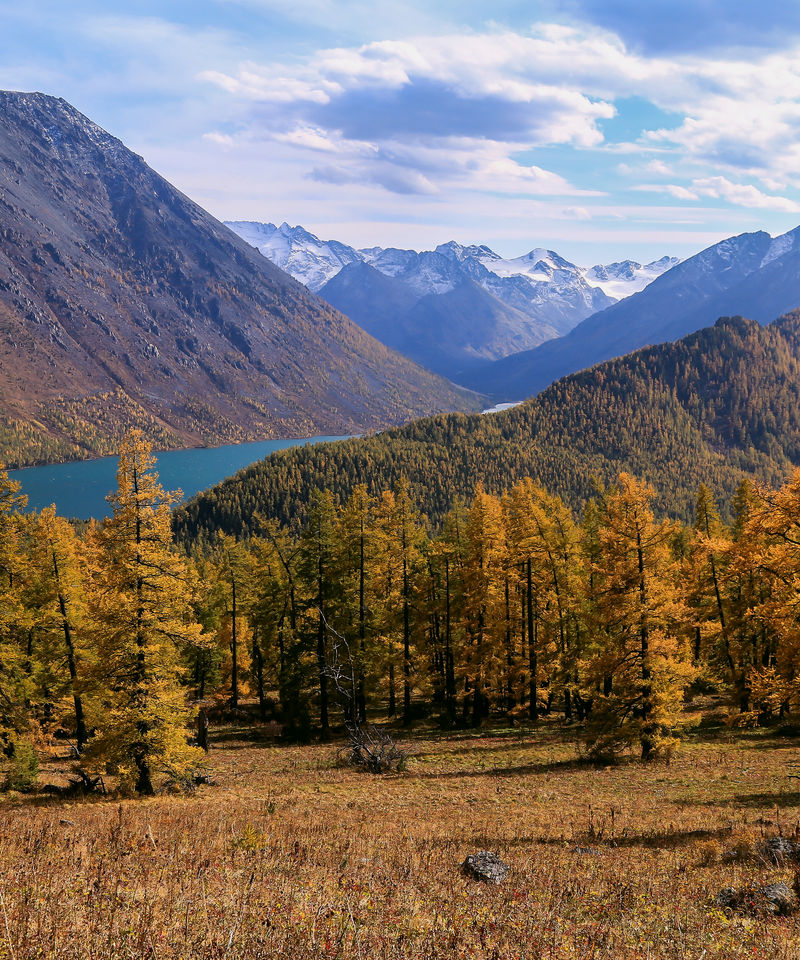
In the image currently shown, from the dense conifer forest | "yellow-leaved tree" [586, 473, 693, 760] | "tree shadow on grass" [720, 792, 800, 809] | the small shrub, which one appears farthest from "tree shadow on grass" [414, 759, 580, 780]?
the small shrub

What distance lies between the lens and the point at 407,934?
7.84 metres

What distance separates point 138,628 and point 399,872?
16554mm

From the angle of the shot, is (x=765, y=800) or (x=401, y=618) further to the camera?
(x=401, y=618)

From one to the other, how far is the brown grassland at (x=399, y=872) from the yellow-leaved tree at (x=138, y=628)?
197 cm

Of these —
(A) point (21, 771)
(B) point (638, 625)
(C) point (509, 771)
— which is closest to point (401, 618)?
(C) point (509, 771)

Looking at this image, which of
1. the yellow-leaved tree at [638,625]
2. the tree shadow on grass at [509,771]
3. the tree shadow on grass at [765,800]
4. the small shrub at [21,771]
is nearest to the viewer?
the tree shadow on grass at [765,800]

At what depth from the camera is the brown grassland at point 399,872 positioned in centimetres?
737

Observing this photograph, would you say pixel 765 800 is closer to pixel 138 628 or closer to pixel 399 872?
pixel 399 872

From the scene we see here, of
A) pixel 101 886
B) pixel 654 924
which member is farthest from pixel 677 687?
pixel 101 886

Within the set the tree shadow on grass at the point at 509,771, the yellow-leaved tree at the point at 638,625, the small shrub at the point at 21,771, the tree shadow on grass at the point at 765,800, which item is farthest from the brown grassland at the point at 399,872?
the yellow-leaved tree at the point at 638,625

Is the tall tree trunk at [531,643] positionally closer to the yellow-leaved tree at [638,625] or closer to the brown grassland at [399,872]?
the yellow-leaved tree at [638,625]

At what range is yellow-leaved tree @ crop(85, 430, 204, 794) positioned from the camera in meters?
24.4

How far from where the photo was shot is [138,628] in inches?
969

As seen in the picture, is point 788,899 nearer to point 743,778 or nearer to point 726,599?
point 743,778
